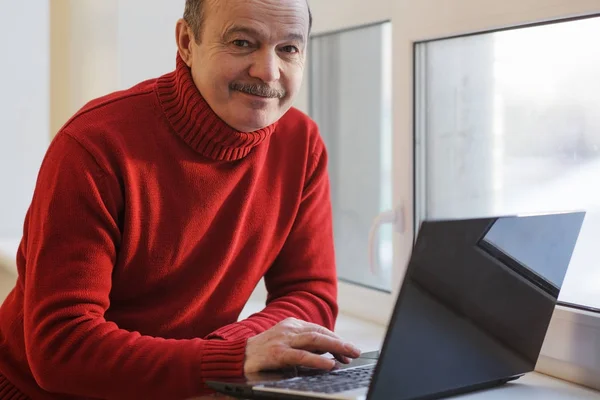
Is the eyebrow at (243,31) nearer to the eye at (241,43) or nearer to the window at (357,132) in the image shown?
the eye at (241,43)

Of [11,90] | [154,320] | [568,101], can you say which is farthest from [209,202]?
[11,90]

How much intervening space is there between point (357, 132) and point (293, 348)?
3.71 ft

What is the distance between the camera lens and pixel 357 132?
223cm

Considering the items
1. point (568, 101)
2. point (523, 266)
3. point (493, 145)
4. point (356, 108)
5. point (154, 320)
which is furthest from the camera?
point (356, 108)

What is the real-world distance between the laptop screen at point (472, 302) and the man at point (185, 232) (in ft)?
0.57

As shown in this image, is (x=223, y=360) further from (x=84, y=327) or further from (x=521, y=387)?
(x=521, y=387)

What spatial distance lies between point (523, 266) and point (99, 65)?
1.49 meters

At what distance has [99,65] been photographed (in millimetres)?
2281

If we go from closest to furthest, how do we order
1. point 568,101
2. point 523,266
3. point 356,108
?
point 523,266 < point 568,101 < point 356,108

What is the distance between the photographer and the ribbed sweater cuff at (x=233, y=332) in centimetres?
130

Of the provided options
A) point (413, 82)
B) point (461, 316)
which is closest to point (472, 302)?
point (461, 316)

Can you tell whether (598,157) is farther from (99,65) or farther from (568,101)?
(99,65)

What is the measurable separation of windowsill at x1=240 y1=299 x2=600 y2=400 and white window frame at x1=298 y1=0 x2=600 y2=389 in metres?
0.03

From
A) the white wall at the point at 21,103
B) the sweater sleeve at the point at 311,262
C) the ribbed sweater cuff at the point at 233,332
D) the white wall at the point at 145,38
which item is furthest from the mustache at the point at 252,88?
the white wall at the point at 21,103
